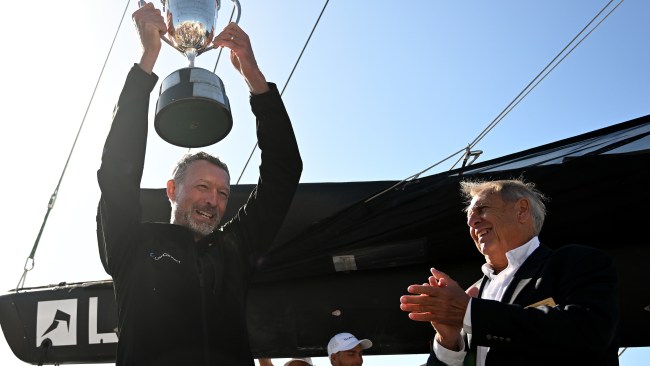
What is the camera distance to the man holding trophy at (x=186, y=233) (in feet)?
8.57

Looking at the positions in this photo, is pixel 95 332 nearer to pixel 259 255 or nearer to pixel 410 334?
pixel 259 255

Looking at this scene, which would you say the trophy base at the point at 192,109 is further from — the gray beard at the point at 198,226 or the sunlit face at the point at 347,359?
the sunlit face at the point at 347,359

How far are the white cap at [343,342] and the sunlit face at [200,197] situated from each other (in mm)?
723

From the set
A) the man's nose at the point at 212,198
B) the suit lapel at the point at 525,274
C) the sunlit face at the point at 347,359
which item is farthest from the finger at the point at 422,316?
the sunlit face at the point at 347,359

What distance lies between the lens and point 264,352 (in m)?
3.42

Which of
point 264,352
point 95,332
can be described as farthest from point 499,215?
point 95,332

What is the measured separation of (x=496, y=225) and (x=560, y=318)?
1.88ft

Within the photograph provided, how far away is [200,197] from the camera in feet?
9.82

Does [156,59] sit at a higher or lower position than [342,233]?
higher

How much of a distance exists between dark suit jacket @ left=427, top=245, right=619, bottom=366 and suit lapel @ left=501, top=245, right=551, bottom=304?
18 mm

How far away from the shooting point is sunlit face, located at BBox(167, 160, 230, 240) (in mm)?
2963

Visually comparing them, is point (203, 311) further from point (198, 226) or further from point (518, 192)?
point (518, 192)

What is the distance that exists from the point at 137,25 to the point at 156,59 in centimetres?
15

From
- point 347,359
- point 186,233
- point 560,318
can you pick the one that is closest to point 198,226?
point 186,233
